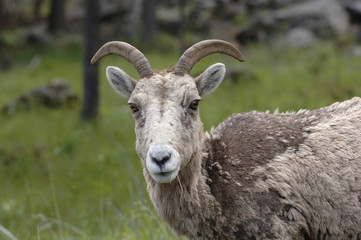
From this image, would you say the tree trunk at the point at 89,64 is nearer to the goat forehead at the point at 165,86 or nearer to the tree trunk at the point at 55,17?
the goat forehead at the point at 165,86

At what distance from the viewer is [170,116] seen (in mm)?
4539

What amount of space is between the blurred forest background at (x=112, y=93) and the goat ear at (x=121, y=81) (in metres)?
1.09

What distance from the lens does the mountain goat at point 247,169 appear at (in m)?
4.59

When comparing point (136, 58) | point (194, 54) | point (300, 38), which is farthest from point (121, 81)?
point (300, 38)

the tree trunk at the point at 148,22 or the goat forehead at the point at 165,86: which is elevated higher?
the tree trunk at the point at 148,22

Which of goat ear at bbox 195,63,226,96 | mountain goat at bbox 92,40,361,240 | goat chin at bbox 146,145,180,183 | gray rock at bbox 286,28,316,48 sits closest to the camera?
goat chin at bbox 146,145,180,183

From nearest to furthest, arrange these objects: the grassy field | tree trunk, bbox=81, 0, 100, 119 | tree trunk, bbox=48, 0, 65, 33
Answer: the grassy field → tree trunk, bbox=81, 0, 100, 119 → tree trunk, bbox=48, 0, 65, 33

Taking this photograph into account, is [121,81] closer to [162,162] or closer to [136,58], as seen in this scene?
[136,58]

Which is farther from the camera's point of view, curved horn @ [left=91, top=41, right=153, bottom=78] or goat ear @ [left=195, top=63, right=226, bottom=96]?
goat ear @ [left=195, top=63, right=226, bottom=96]

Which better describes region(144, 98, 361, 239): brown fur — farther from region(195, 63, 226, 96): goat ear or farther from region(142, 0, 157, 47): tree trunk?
region(142, 0, 157, 47): tree trunk

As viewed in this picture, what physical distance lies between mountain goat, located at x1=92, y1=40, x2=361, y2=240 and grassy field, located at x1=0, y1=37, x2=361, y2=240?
1341mm

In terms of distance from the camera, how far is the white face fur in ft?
13.8

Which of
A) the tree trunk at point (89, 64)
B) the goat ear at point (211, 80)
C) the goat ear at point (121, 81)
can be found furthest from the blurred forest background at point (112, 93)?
the goat ear at point (211, 80)

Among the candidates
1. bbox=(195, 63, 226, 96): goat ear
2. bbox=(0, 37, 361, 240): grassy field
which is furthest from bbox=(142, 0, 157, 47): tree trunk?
bbox=(195, 63, 226, 96): goat ear
